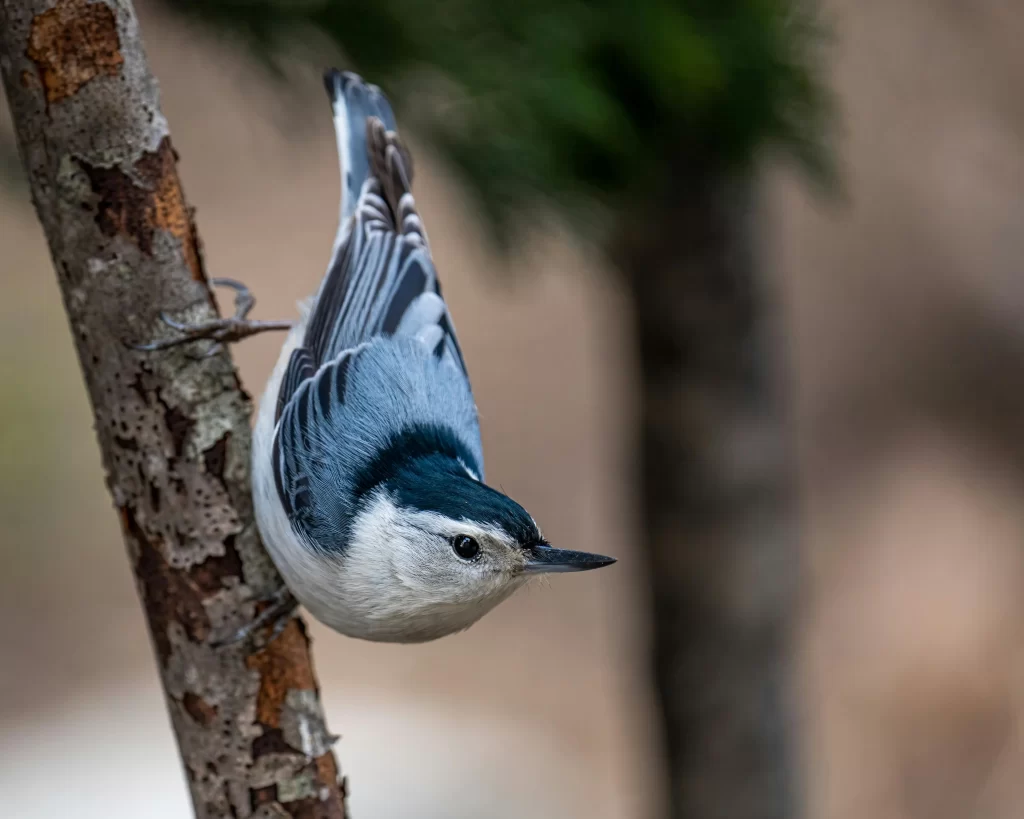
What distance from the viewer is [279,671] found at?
1614 mm

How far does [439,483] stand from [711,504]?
3.72ft

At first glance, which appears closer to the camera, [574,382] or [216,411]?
[216,411]

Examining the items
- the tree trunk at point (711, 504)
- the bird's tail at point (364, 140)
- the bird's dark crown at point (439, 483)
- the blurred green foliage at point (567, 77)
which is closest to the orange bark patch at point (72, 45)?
the blurred green foliage at point (567, 77)

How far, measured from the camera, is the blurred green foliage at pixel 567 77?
1.95 m

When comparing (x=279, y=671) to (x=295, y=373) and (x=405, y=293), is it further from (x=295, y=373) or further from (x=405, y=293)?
(x=405, y=293)

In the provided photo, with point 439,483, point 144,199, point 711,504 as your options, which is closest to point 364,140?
point 144,199

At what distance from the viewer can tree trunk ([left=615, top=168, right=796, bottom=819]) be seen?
259cm

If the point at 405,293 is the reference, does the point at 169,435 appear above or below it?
below

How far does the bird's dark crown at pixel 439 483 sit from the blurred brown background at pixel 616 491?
3.43 ft

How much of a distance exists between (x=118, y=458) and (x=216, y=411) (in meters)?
0.14

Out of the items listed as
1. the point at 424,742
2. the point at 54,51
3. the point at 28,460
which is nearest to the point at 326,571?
the point at 54,51

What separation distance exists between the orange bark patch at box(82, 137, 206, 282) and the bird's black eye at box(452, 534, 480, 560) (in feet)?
1.76

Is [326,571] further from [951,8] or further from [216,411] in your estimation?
[951,8]

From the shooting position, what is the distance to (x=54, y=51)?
146 cm
